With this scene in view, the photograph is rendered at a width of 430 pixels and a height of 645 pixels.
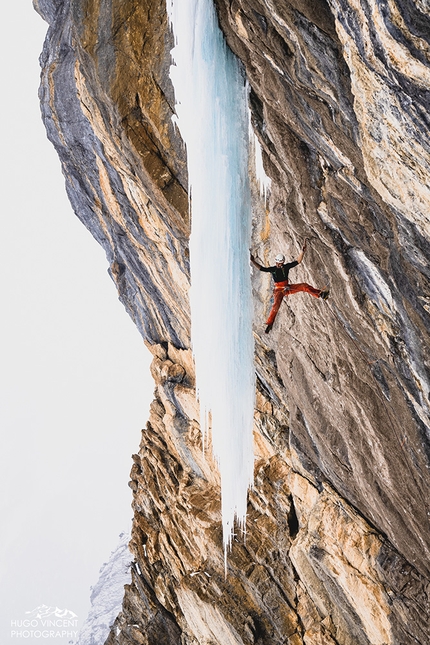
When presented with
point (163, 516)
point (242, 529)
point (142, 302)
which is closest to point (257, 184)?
point (142, 302)

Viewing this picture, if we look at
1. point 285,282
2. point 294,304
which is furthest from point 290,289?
point 294,304

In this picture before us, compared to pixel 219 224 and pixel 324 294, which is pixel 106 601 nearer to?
pixel 219 224

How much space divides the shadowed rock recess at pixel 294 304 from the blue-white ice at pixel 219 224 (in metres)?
0.43

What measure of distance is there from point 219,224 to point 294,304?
1.88 meters

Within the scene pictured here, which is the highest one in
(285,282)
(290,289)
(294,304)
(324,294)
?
(294,304)

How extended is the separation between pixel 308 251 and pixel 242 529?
745 cm

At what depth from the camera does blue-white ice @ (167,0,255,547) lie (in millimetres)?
8969

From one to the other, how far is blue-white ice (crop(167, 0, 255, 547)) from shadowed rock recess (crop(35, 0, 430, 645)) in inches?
17.1

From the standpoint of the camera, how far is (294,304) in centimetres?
980

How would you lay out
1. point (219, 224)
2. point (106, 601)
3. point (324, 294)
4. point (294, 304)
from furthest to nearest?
1. point (106, 601)
2. point (219, 224)
3. point (294, 304)
4. point (324, 294)

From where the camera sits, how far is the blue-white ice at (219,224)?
897cm

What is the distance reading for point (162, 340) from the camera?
16.5 meters

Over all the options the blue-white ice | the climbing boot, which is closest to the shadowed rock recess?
the climbing boot

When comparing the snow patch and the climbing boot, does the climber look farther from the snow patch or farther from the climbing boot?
the snow patch
